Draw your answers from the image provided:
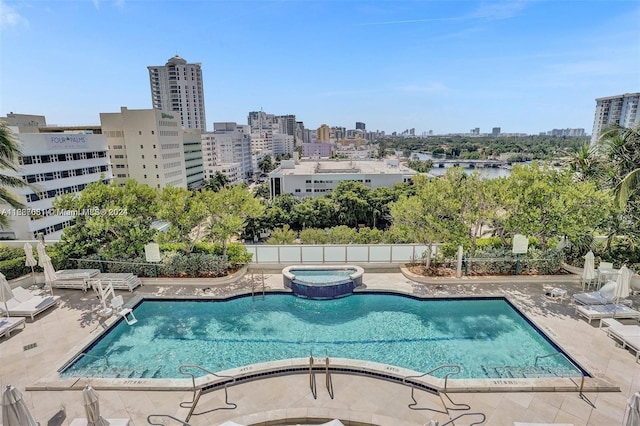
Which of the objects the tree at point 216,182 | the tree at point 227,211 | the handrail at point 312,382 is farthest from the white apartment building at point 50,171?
the tree at point 216,182

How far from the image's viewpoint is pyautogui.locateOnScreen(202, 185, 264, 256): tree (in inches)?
505

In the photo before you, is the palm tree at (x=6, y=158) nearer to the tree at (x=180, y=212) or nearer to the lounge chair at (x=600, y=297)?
→ the tree at (x=180, y=212)

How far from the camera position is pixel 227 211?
13.3 metres

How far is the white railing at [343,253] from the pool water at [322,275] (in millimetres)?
784

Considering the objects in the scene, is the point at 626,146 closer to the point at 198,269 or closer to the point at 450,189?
the point at 450,189

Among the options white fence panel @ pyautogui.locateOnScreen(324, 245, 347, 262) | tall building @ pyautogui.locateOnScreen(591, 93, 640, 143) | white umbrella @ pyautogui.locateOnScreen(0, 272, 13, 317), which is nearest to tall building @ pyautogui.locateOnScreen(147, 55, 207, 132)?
white fence panel @ pyautogui.locateOnScreen(324, 245, 347, 262)

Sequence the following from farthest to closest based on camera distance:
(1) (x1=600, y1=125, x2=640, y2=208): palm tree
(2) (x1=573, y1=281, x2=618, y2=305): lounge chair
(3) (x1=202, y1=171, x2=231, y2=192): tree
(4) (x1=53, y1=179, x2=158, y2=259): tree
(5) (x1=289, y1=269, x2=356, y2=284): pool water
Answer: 1. (3) (x1=202, y1=171, x2=231, y2=192): tree
2. (5) (x1=289, y1=269, x2=356, y2=284): pool water
3. (4) (x1=53, y1=179, x2=158, y2=259): tree
4. (1) (x1=600, y1=125, x2=640, y2=208): palm tree
5. (2) (x1=573, y1=281, x2=618, y2=305): lounge chair

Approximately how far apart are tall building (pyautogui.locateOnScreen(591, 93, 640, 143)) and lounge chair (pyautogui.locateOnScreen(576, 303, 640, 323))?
108 meters

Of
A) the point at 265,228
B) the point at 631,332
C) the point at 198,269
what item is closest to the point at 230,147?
the point at 265,228

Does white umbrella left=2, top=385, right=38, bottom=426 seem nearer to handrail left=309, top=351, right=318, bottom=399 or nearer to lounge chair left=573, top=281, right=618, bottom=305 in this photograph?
handrail left=309, top=351, right=318, bottom=399

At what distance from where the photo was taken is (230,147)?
350ft

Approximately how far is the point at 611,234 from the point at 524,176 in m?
4.53

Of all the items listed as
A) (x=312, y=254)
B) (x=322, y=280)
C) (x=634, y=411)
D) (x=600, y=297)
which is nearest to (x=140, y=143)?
(x=312, y=254)

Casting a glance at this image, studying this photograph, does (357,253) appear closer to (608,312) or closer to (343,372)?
(343,372)
